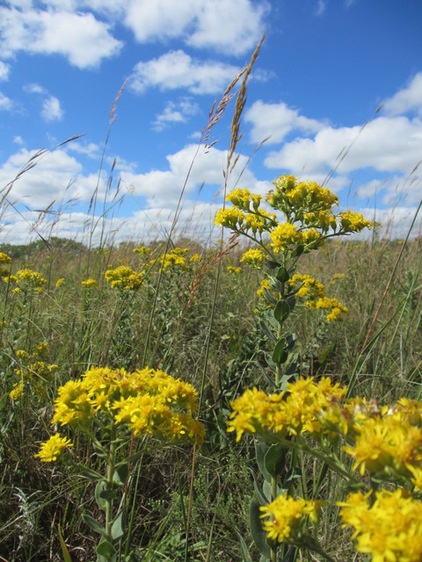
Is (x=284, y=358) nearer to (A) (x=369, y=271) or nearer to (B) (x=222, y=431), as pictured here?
(B) (x=222, y=431)

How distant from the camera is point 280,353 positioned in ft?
5.65

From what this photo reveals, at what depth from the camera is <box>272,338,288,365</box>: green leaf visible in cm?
171

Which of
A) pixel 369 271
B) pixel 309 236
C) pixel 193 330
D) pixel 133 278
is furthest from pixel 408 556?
pixel 369 271

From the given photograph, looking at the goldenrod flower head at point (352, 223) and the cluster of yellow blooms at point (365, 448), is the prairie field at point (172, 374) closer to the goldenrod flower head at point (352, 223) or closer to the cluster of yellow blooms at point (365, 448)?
the cluster of yellow blooms at point (365, 448)

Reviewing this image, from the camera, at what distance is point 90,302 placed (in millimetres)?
3617

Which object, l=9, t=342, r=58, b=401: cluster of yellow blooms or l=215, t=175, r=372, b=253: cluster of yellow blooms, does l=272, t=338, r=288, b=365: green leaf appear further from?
l=9, t=342, r=58, b=401: cluster of yellow blooms

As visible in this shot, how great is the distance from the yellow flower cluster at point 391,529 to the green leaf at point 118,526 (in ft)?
2.28

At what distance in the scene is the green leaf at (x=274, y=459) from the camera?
4.43 ft

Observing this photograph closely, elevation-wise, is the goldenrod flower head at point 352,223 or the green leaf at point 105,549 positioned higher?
the goldenrod flower head at point 352,223

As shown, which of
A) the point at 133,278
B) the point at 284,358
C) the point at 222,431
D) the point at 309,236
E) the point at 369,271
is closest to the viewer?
the point at 284,358

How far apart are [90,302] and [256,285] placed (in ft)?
6.41

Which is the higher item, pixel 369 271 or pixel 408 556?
pixel 369 271

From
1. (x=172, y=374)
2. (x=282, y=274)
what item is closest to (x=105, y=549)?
(x=282, y=274)

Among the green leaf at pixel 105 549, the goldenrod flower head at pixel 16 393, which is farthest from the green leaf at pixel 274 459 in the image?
the goldenrod flower head at pixel 16 393
